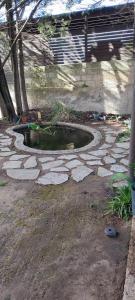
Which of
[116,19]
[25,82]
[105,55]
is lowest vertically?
[25,82]

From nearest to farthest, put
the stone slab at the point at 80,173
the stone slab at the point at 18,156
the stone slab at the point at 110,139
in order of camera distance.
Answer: the stone slab at the point at 80,173, the stone slab at the point at 18,156, the stone slab at the point at 110,139

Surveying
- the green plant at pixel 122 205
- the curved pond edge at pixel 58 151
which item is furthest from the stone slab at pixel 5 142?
the green plant at pixel 122 205

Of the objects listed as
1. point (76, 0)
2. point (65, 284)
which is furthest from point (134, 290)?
point (76, 0)

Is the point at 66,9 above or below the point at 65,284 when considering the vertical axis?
above

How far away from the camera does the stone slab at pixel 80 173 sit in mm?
3149

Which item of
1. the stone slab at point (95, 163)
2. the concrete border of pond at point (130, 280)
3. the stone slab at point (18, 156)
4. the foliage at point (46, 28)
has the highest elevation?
the foliage at point (46, 28)

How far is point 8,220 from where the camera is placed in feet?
7.68

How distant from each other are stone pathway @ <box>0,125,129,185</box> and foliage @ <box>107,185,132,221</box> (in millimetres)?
680

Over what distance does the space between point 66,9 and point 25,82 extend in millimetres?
2155

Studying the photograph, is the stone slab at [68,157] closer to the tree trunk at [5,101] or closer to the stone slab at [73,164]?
the stone slab at [73,164]

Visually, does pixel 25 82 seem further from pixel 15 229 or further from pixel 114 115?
pixel 15 229

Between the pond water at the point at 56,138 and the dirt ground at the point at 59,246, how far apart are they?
1.73 meters

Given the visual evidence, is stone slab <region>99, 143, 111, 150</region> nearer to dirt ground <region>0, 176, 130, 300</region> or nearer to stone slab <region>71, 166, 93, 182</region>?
stone slab <region>71, 166, 93, 182</region>

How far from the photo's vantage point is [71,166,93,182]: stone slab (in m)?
3.15
